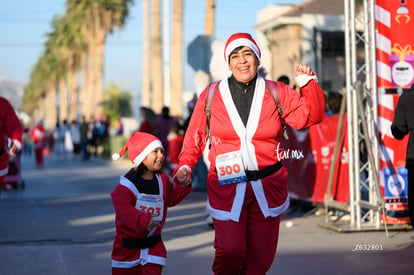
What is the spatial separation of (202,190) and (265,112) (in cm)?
1215

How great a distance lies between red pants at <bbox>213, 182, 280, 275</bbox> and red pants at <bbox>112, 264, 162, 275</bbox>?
440mm

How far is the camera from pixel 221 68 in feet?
40.7

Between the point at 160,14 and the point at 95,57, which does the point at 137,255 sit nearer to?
the point at 160,14

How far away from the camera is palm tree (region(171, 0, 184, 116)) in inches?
1153

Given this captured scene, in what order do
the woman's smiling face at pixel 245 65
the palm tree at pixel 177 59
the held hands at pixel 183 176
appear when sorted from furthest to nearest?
the palm tree at pixel 177 59, the held hands at pixel 183 176, the woman's smiling face at pixel 245 65

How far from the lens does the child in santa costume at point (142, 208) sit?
535 centimetres

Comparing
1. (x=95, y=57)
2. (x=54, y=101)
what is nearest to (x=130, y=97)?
(x=54, y=101)

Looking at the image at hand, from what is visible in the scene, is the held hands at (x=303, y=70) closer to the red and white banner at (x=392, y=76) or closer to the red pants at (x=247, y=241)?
the red pants at (x=247, y=241)

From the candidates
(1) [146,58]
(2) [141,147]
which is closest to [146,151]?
(2) [141,147]

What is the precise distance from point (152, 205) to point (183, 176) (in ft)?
1.13

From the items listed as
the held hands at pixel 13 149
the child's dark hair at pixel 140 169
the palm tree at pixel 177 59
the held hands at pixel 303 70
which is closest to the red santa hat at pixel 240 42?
the held hands at pixel 303 70

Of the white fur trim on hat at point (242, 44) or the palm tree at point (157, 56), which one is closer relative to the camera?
the white fur trim on hat at point (242, 44)

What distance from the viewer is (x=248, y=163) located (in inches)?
200

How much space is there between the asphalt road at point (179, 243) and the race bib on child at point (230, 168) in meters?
2.60
